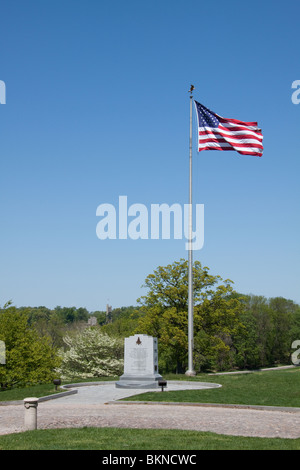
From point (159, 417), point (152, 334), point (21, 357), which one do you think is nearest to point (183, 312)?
point (152, 334)

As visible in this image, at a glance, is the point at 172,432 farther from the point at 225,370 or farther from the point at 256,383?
the point at 225,370

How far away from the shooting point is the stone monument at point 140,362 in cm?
2422

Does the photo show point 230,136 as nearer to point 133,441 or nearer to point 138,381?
point 138,381

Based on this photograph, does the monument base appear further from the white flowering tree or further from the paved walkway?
the white flowering tree

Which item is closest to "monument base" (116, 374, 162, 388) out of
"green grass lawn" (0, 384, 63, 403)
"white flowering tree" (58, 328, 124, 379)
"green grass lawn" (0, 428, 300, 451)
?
"green grass lawn" (0, 384, 63, 403)

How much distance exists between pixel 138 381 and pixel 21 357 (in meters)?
11.5

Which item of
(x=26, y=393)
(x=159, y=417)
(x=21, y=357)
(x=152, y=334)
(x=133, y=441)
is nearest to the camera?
(x=133, y=441)

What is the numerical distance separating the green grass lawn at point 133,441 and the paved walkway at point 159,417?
1174mm

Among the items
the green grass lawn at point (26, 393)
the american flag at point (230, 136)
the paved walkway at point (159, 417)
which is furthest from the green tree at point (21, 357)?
the american flag at point (230, 136)

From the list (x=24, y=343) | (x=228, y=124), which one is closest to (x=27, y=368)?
(x=24, y=343)

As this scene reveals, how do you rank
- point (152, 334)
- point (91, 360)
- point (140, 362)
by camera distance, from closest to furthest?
point (140, 362) < point (91, 360) < point (152, 334)

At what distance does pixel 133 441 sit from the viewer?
1045cm

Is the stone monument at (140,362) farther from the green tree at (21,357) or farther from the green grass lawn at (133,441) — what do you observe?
the green grass lawn at (133,441)
